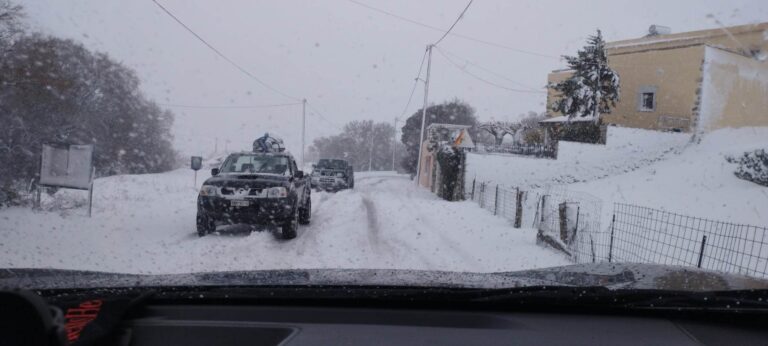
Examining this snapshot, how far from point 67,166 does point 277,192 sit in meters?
4.89

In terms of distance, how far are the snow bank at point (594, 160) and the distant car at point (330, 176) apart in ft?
19.8

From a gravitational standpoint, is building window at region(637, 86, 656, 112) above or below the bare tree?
above

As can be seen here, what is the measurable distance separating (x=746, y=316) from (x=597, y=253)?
648 cm

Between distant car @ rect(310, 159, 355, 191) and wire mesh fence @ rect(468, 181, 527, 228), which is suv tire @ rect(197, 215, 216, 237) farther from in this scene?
distant car @ rect(310, 159, 355, 191)

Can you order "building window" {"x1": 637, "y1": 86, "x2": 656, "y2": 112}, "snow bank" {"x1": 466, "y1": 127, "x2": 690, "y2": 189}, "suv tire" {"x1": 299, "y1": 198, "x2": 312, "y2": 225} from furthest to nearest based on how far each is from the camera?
"building window" {"x1": 637, "y1": 86, "x2": 656, "y2": 112}
"snow bank" {"x1": 466, "y1": 127, "x2": 690, "y2": 189}
"suv tire" {"x1": 299, "y1": 198, "x2": 312, "y2": 225}

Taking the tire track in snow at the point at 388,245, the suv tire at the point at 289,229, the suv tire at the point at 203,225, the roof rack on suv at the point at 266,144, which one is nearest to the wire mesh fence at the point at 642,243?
the tire track in snow at the point at 388,245

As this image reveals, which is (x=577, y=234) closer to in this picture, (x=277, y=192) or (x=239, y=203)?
(x=277, y=192)

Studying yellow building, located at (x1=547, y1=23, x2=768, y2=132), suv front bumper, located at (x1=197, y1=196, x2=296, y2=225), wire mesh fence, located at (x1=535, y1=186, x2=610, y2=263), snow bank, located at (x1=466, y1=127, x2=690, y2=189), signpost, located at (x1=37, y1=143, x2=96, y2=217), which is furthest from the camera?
yellow building, located at (x1=547, y1=23, x2=768, y2=132)

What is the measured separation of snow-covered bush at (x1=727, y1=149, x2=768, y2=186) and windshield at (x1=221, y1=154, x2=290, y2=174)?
12.6 m

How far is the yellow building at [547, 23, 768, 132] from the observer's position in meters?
20.6

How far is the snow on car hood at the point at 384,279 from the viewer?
92.4 inches

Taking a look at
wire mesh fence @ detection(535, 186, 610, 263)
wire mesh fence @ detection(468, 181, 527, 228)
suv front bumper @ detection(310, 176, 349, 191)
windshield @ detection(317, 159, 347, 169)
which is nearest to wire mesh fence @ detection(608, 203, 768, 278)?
wire mesh fence @ detection(535, 186, 610, 263)

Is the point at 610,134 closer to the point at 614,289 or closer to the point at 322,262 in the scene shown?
the point at 322,262

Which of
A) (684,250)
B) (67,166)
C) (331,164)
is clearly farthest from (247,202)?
(331,164)
